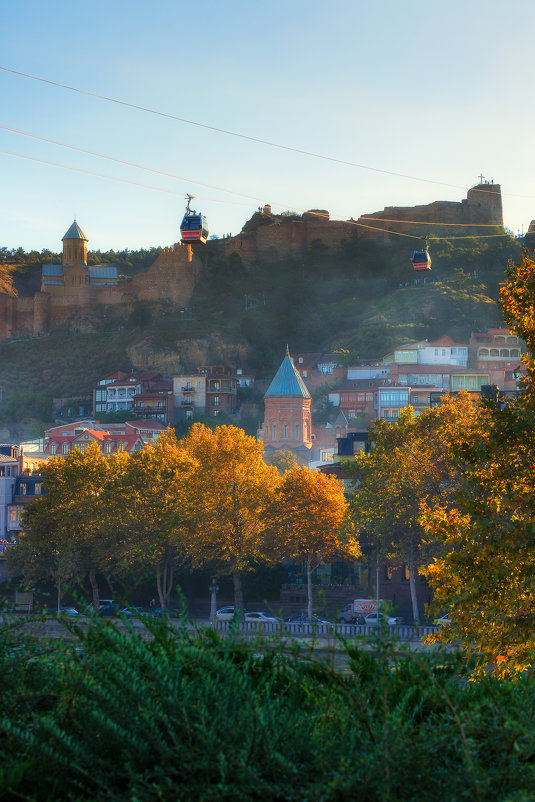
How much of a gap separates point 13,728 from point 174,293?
396ft

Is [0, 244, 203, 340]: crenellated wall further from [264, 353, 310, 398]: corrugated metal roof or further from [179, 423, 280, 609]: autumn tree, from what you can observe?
[179, 423, 280, 609]: autumn tree

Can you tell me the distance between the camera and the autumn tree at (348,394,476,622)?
3766cm

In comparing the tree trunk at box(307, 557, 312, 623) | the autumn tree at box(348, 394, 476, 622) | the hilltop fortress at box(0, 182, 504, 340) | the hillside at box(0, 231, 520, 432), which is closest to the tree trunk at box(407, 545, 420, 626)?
the autumn tree at box(348, 394, 476, 622)

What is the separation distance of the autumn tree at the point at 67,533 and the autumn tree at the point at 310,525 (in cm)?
691

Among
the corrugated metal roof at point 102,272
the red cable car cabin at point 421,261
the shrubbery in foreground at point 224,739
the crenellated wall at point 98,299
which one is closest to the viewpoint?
the shrubbery in foreground at point 224,739

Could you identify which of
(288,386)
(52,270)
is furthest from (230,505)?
(52,270)

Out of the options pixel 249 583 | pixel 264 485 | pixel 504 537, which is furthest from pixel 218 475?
pixel 504 537

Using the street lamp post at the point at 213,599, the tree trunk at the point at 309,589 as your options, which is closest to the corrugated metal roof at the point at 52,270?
the street lamp post at the point at 213,599

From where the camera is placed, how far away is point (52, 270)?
434 ft

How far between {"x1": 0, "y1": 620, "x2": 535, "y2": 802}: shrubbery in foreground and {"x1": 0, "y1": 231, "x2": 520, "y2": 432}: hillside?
9706 cm

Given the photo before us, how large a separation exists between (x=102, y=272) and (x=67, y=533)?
9571 cm

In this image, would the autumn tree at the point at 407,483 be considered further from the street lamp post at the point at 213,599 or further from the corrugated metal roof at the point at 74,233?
the corrugated metal roof at the point at 74,233

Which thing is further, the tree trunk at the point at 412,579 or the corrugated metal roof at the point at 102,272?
the corrugated metal roof at the point at 102,272

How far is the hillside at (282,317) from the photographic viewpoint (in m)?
109
